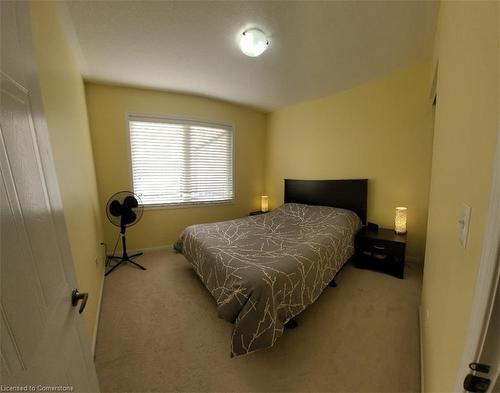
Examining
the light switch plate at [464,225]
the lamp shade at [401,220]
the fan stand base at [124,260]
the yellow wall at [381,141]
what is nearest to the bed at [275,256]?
the yellow wall at [381,141]

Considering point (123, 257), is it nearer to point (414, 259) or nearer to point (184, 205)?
point (184, 205)

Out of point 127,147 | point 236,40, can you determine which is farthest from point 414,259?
point 127,147

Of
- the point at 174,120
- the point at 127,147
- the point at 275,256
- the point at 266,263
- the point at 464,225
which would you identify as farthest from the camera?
the point at 174,120

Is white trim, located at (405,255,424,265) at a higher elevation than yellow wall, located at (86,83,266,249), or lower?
lower

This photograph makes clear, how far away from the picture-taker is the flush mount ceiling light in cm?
182

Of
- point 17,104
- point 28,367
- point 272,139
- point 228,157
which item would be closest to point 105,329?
point 28,367

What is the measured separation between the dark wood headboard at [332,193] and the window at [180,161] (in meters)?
1.23

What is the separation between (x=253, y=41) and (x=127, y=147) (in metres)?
2.37

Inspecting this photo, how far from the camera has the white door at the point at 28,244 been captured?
0.44m

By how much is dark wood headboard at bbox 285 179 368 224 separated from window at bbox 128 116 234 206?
1.23 meters

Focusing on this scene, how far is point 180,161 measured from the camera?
3521mm

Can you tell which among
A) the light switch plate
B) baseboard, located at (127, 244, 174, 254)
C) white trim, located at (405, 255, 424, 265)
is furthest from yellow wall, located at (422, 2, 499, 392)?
baseboard, located at (127, 244, 174, 254)

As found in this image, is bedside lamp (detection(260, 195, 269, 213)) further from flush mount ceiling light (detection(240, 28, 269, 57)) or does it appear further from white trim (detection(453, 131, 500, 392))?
white trim (detection(453, 131, 500, 392))

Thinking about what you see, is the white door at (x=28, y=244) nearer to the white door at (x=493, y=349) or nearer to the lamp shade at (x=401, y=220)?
the white door at (x=493, y=349)
